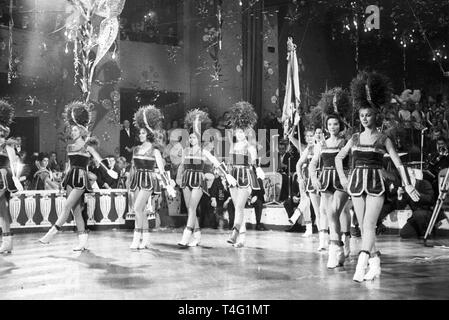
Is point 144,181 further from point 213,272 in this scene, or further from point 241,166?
point 213,272

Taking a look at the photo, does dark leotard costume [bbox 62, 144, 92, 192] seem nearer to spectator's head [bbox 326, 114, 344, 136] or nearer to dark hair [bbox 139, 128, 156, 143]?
dark hair [bbox 139, 128, 156, 143]

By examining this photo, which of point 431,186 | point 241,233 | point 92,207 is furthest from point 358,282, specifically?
point 92,207

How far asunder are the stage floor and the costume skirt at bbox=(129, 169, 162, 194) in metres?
0.97

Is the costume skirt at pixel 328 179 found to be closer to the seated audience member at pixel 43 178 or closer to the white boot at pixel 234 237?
the white boot at pixel 234 237

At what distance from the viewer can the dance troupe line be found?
6.16m

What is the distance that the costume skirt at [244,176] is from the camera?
917cm

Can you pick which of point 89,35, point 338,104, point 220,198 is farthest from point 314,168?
point 89,35

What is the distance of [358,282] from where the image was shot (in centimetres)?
595

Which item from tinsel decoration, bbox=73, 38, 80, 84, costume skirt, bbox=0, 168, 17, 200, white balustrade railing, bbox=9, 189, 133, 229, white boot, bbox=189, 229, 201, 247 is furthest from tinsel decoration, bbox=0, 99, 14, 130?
tinsel decoration, bbox=73, 38, 80, 84

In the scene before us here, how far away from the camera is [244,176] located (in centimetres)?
920

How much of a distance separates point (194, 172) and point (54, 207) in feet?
14.6

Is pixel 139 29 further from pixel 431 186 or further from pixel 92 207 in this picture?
pixel 431 186

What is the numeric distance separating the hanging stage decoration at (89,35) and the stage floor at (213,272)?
19.1 feet
